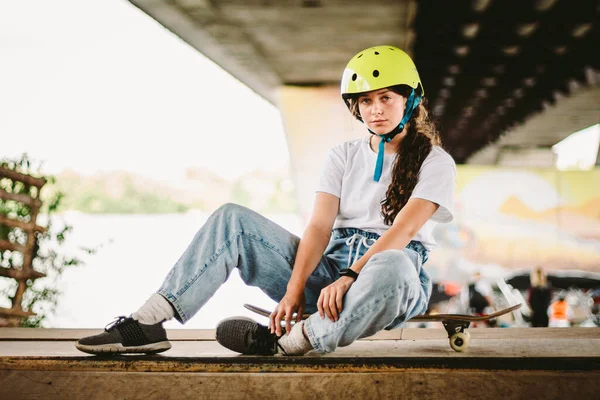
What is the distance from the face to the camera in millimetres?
2188

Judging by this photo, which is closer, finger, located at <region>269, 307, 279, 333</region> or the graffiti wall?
finger, located at <region>269, 307, 279, 333</region>

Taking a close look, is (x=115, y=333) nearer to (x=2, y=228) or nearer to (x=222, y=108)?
(x=2, y=228)

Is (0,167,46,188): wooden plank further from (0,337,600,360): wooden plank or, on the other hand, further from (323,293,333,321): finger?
(323,293,333,321): finger

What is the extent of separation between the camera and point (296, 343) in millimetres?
1904

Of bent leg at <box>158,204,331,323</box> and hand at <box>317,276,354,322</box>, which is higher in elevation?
bent leg at <box>158,204,331,323</box>

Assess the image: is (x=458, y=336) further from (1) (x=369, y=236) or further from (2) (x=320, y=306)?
(2) (x=320, y=306)

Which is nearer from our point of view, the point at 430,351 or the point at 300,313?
the point at 300,313

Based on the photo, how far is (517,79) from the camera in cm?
1020

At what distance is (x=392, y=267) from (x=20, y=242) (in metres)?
4.99

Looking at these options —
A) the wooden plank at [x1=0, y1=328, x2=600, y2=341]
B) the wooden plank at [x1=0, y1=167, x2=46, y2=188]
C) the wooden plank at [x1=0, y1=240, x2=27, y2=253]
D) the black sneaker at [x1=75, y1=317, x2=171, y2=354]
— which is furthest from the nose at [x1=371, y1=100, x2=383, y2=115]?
the wooden plank at [x1=0, y1=240, x2=27, y2=253]

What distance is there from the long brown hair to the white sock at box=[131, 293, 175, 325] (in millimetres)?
809

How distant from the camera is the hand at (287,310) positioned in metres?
1.94

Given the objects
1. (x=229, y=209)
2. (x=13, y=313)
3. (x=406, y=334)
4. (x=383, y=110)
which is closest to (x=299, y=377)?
(x=229, y=209)

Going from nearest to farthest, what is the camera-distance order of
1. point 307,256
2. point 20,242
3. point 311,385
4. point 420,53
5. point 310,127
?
point 311,385, point 307,256, point 20,242, point 420,53, point 310,127
